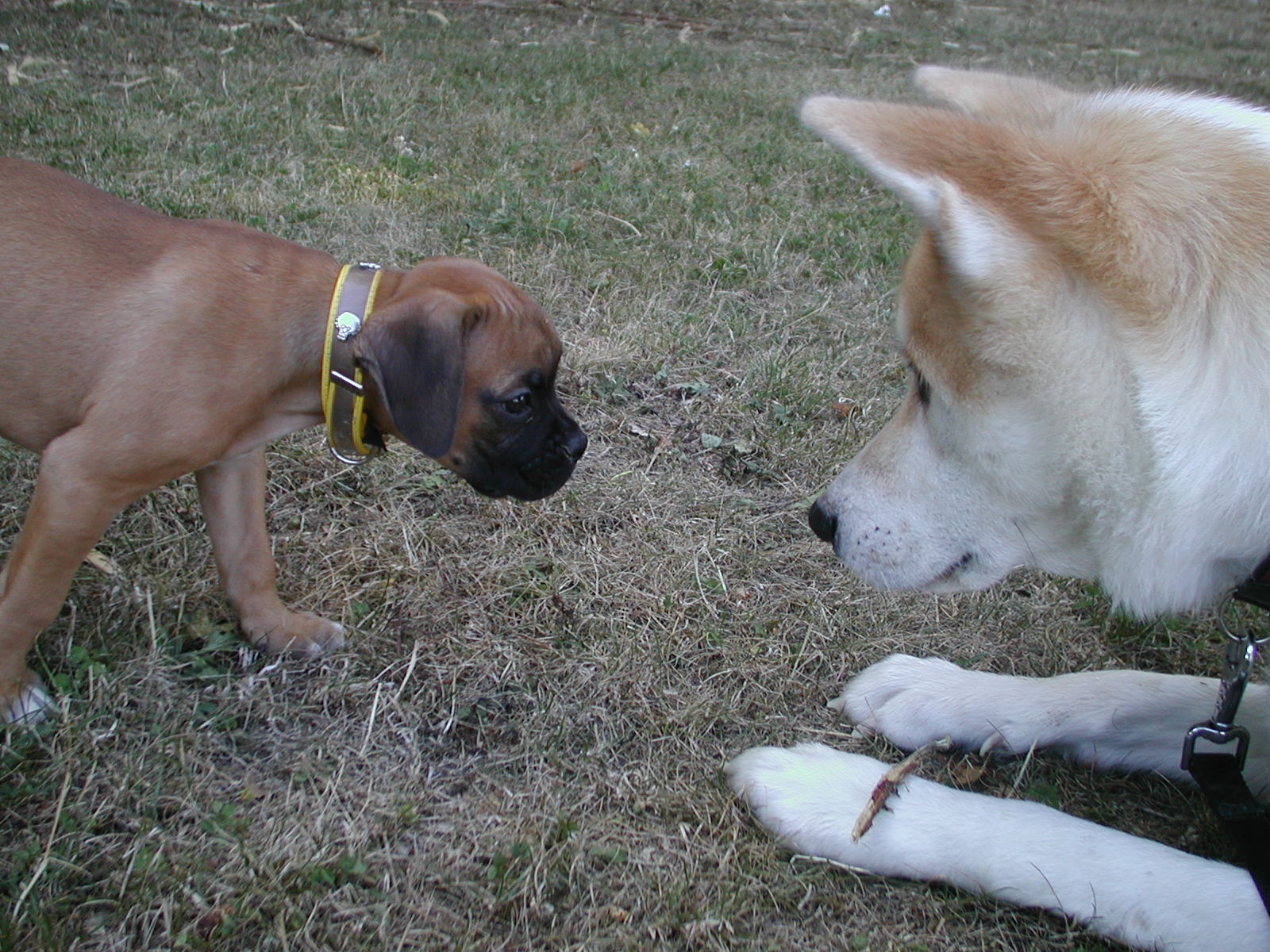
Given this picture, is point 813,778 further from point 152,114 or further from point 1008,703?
point 152,114

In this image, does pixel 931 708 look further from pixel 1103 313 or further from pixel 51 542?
pixel 51 542

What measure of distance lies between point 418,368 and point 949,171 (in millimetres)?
1308

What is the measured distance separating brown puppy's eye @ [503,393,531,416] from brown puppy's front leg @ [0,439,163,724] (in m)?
0.90

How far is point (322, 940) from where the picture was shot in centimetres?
201

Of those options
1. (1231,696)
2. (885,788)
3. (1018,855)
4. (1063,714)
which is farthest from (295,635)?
(1231,696)

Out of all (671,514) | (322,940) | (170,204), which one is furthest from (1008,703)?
(170,204)

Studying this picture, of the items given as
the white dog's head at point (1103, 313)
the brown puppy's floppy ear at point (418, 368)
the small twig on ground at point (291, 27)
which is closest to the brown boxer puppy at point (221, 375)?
the brown puppy's floppy ear at point (418, 368)

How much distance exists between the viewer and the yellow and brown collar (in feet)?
8.43

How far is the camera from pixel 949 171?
1793mm

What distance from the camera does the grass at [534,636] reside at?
6.97ft

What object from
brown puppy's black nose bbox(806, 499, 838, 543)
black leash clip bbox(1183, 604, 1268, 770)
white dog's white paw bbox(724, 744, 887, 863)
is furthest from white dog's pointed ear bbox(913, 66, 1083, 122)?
white dog's white paw bbox(724, 744, 887, 863)

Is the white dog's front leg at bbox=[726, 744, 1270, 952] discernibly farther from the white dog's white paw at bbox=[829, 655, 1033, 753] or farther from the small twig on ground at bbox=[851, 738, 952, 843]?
the white dog's white paw at bbox=[829, 655, 1033, 753]

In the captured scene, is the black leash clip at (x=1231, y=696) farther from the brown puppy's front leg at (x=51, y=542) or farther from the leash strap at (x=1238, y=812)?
the brown puppy's front leg at (x=51, y=542)

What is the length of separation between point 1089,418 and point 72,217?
2.49 meters
